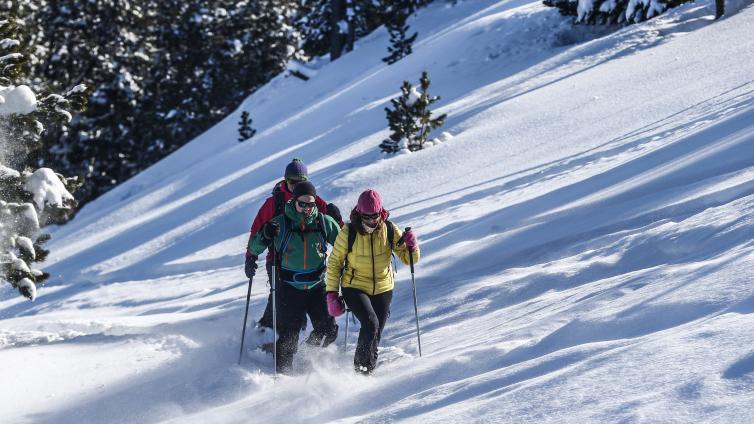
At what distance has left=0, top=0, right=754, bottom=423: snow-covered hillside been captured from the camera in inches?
190

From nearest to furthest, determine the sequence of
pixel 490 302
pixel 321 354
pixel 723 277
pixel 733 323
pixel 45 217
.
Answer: pixel 733 323 → pixel 723 277 → pixel 321 354 → pixel 490 302 → pixel 45 217

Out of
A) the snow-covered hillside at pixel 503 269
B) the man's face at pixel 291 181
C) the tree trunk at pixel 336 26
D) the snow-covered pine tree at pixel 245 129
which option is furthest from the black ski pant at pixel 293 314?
the tree trunk at pixel 336 26

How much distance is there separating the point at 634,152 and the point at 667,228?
4.92 meters

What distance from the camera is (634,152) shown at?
12.7 meters

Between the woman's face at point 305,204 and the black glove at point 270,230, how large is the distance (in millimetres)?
244

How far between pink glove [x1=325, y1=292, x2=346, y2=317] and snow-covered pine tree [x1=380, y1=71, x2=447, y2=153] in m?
11.5

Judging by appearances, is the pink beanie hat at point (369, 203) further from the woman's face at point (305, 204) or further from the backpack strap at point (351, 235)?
the woman's face at point (305, 204)

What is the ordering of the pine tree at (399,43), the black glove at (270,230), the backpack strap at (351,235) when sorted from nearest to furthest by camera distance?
1. the backpack strap at (351,235)
2. the black glove at (270,230)
3. the pine tree at (399,43)

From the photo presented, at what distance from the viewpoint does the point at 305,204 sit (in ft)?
22.9

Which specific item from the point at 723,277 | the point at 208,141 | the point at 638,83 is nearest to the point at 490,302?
the point at 723,277

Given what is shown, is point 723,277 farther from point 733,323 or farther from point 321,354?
point 321,354

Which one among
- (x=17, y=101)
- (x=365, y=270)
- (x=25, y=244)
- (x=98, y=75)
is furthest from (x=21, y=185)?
(x=98, y=75)

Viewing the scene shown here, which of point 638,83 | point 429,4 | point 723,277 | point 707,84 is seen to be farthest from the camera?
point 429,4

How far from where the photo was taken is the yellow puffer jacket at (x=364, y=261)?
680 centimetres
